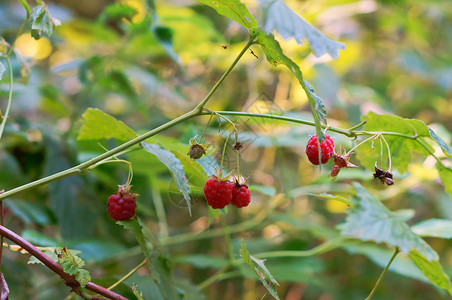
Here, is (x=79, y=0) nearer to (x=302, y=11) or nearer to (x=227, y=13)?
(x=302, y=11)

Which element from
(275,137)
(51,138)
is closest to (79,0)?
(51,138)

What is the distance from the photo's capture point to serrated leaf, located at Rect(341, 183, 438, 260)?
1.57 feet

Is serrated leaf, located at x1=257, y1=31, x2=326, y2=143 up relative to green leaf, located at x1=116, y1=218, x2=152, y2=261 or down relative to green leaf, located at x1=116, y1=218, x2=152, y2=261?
up

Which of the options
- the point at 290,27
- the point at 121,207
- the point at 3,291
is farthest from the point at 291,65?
the point at 3,291

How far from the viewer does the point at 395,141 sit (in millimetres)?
706

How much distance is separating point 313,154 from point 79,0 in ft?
7.86

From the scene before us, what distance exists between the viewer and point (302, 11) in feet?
5.64

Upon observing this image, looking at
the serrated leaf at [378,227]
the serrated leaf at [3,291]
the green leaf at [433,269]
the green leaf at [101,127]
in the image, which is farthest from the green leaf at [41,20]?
the green leaf at [433,269]

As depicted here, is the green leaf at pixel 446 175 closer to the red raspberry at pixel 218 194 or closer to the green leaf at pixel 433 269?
the green leaf at pixel 433 269

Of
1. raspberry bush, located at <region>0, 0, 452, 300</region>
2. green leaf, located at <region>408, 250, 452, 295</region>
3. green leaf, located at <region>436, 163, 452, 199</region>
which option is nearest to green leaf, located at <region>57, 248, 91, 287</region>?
raspberry bush, located at <region>0, 0, 452, 300</region>

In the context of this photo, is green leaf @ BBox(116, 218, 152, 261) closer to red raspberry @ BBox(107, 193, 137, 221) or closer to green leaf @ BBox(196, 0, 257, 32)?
red raspberry @ BBox(107, 193, 137, 221)

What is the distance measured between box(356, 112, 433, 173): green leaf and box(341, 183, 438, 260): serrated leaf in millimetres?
166

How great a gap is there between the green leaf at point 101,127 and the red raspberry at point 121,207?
0.32 feet

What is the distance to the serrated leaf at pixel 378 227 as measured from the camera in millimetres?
480
